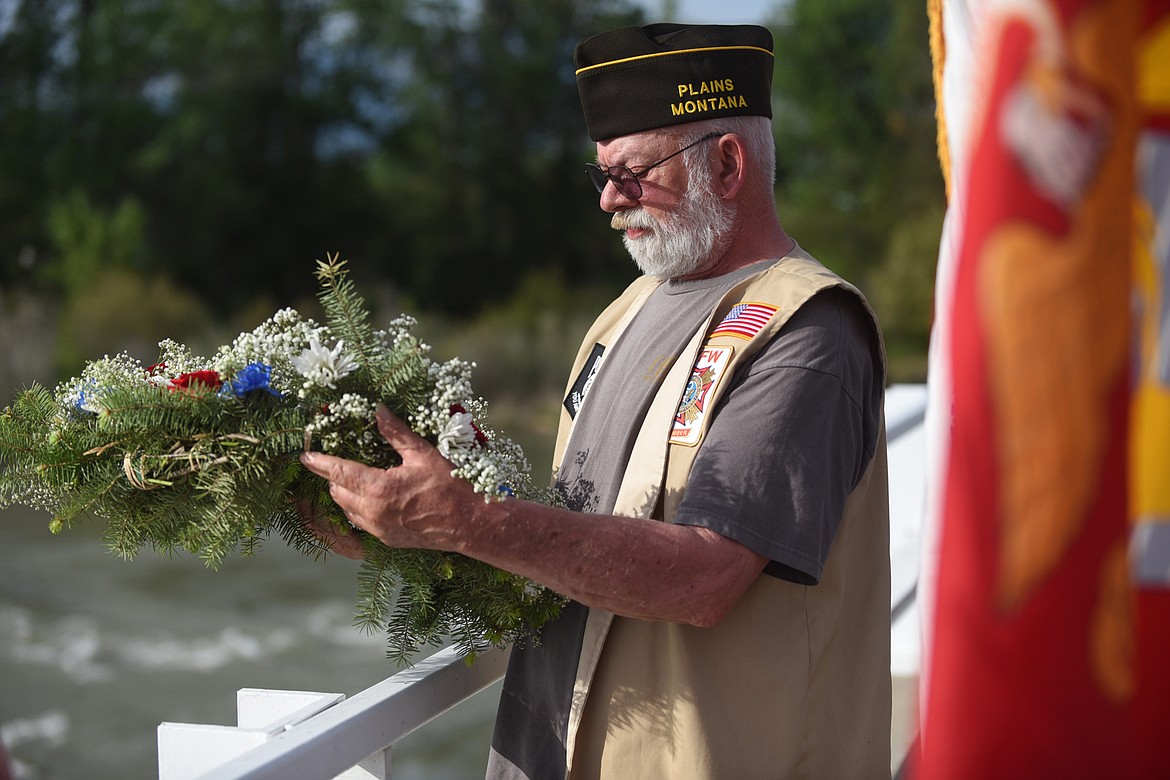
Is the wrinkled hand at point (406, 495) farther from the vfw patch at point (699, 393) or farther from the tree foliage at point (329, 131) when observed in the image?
the tree foliage at point (329, 131)

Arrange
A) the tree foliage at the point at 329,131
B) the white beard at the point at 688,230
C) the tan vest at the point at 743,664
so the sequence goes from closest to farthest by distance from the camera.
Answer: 1. the tan vest at the point at 743,664
2. the white beard at the point at 688,230
3. the tree foliage at the point at 329,131

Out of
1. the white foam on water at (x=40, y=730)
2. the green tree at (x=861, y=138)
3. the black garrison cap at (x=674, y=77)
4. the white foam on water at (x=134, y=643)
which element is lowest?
the white foam on water at (x=134, y=643)

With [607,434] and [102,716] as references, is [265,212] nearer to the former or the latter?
[102,716]

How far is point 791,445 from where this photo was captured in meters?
1.76

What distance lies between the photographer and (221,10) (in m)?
33.4

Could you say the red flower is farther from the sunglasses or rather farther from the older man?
the sunglasses

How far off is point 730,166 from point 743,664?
0.87 meters

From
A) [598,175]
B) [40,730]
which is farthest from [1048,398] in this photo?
[40,730]

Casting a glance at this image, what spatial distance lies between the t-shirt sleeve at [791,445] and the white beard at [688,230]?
0.30m

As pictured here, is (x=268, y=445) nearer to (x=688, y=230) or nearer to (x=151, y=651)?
(x=688, y=230)

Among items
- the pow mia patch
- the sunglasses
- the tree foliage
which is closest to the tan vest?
the sunglasses

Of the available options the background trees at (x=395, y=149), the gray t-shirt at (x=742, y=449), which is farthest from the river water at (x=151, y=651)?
the background trees at (x=395, y=149)

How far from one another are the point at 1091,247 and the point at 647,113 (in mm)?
1301

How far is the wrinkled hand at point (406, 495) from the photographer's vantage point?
5.32 feet
